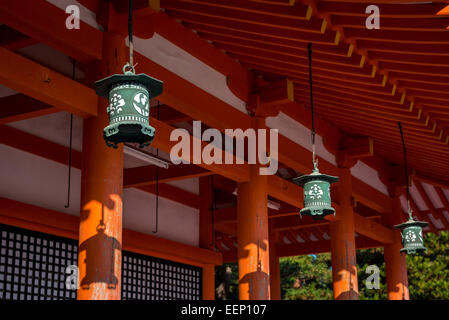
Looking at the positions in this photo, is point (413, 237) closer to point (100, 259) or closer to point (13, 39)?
point (100, 259)

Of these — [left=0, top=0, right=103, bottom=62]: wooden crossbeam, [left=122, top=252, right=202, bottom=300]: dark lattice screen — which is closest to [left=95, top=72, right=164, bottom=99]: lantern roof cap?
[left=0, top=0, right=103, bottom=62]: wooden crossbeam

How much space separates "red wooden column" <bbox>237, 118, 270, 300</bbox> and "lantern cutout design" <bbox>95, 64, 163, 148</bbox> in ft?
12.1

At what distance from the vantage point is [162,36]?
6562mm

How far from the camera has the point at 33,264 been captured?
7094 mm

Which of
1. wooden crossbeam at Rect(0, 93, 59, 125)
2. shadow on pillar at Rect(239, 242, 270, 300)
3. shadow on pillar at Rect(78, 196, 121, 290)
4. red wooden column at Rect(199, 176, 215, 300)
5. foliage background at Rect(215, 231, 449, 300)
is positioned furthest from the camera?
foliage background at Rect(215, 231, 449, 300)

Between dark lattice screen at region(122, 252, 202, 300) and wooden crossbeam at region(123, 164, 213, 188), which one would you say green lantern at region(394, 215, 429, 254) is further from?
dark lattice screen at region(122, 252, 202, 300)

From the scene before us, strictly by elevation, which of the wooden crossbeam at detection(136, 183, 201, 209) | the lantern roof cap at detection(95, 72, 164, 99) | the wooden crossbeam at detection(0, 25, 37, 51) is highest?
the wooden crossbeam at detection(0, 25, 37, 51)

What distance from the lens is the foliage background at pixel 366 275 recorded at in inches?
704

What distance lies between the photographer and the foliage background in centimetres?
1789

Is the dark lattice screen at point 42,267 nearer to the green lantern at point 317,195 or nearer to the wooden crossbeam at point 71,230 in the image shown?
the wooden crossbeam at point 71,230

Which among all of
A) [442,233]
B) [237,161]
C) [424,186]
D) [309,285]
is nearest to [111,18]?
[237,161]

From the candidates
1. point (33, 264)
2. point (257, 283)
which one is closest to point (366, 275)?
point (257, 283)

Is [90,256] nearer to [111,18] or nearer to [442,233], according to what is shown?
[111,18]
